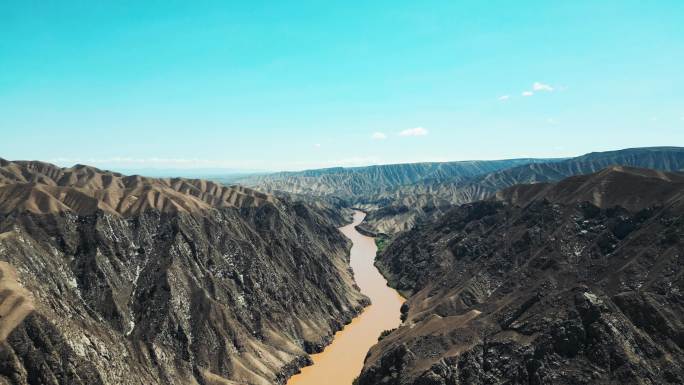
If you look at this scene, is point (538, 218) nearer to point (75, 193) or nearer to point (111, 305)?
point (111, 305)

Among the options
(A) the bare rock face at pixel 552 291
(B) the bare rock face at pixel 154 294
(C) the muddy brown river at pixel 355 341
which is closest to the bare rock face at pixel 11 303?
(B) the bare rock face at pixel 154 294

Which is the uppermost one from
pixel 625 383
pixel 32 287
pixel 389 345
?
pixel 32 287

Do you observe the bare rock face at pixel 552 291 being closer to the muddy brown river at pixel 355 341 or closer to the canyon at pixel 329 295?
the canyon at pixel 329 295

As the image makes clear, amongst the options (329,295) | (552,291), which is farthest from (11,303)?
(552,291)

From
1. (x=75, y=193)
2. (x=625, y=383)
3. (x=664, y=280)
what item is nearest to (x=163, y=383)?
(x=75, y=193)

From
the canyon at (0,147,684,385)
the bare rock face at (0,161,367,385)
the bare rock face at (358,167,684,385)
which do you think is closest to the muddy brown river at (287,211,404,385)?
the canyon at (0,147,684,385)

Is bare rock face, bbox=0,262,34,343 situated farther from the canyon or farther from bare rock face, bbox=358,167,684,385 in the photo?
bare rock face, bbox=358,167,684,385
